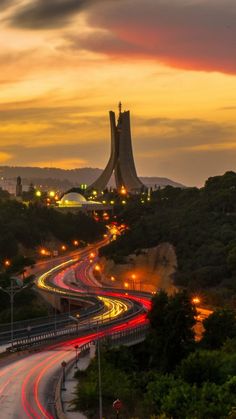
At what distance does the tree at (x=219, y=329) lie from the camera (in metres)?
43.8

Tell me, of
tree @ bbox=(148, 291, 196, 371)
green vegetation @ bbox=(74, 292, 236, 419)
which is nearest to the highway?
green vegetation @ bbox=(74, 292, 236, 419)

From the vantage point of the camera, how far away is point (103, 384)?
1203 inches

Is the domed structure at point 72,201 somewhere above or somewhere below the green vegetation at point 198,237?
above

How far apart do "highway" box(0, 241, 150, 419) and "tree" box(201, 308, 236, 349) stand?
7.70m

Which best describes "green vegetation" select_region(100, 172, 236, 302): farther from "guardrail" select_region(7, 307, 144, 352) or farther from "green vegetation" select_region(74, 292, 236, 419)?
"green vegetation" select_region(74, 292, 236, 419)

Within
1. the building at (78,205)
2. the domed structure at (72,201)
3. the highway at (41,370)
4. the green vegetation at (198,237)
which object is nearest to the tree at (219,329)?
the highway at (41,370)

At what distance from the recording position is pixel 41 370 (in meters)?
38.2

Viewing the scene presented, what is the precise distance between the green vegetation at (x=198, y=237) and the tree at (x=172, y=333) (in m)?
24.9

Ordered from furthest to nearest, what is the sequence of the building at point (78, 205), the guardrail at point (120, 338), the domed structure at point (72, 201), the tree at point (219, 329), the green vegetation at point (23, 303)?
the domed structure at point (72, 201)
the building at point (78, 205)
the green vegetation at point (23, 303)
the tree at point (219, 329)
the guardrail at point (120, 338)

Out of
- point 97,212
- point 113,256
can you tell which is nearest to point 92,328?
point 113,256

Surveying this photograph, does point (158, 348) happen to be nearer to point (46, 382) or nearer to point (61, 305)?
point (46, 382)

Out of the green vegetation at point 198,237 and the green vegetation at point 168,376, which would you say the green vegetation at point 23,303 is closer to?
the green vegetation at point 198,237

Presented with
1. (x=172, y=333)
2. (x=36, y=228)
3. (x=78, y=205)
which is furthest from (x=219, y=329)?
(x=78, y=205)

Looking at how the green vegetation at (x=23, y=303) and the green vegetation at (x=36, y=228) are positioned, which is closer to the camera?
the green vegetation at (x=23, y=303)
